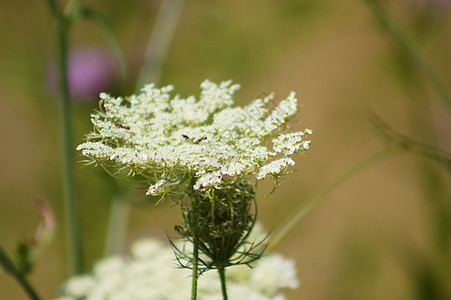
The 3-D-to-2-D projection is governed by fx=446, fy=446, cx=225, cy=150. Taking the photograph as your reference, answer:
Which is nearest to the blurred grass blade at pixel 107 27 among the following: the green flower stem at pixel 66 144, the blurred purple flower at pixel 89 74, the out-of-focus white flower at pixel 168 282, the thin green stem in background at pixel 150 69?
the green flower stem at pixel 66 144

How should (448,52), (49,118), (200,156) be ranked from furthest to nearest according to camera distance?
1. (448,52)
2. (49,118)
3. (200,156)

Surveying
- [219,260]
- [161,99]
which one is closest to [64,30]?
[161,99]

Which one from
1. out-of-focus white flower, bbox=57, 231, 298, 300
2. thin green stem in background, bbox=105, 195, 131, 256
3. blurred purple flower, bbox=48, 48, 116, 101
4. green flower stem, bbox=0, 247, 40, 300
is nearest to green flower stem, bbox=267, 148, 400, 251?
out-of-focus white flower, bbox=57, 231, 298, 300

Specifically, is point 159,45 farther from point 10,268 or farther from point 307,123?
point 307,123

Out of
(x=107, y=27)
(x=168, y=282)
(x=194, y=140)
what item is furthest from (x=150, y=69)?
(x=194, y=140)

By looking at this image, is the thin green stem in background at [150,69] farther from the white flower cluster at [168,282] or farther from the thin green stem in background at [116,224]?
the white flower cluster at [168,282]

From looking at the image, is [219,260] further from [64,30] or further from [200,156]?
[64,30]
